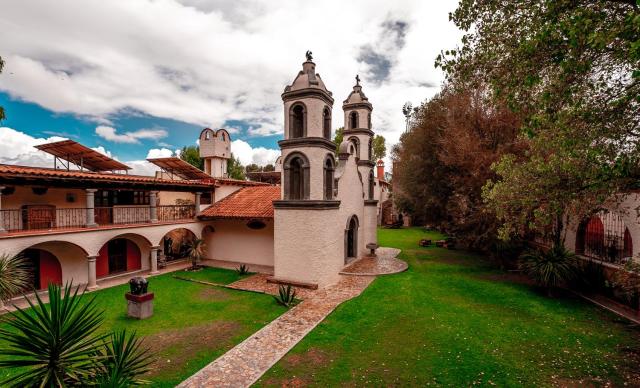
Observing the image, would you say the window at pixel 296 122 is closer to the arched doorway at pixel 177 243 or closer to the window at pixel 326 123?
the window at pixel 326 123

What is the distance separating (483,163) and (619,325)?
8.32 meters

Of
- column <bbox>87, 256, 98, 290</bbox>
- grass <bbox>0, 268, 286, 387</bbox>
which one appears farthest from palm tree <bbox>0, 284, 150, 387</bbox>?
column <bbox>87, 256, 98, 290</bbox>

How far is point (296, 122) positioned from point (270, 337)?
9431mm

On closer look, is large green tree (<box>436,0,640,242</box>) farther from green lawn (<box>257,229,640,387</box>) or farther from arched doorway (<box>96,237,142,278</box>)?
arched doorway (<box>96,237,142,278</box>)

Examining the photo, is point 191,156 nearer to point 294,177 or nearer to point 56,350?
point 294,177

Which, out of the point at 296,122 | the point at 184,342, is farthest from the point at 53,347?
the point at 296,122

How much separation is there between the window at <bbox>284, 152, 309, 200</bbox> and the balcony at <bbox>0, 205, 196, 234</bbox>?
24.7 ft

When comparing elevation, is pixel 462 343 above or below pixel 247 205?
below

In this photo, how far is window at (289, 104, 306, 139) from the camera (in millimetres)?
14328

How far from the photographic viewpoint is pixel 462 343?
8.59 m

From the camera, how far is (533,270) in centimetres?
1301

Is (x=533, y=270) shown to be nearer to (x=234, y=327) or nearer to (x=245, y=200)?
(x=234, y=327)

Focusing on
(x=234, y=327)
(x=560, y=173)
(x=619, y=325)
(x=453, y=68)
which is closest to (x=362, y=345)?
(x=234, y=327)

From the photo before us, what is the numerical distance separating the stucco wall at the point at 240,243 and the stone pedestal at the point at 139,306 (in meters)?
7.73
